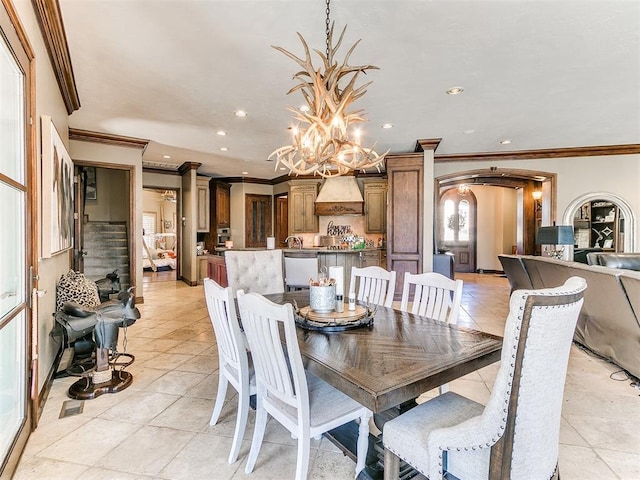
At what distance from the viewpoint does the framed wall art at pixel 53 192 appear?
2.51m

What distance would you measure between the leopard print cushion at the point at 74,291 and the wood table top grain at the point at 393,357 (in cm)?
269

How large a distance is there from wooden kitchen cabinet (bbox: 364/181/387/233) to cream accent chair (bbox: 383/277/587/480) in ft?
22.3

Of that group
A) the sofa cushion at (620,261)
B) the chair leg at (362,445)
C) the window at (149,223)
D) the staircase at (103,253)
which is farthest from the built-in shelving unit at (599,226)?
the window at (149,223)

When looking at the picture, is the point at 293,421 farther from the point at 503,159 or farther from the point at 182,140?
the point at 503,159

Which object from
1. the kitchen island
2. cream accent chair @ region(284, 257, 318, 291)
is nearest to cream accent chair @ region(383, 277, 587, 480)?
cream accent chair @ region(284, 257, 318, 291)

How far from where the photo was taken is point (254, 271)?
10.4 ft

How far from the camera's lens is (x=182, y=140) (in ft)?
17.7

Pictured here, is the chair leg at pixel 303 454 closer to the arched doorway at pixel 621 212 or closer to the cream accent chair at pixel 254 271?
the cream accent chair at pixel 254 271

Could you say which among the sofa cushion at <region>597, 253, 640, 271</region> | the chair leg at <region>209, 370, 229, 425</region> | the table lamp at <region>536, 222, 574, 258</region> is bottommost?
the chair leg at <region>209, 370, 229, 425</region>

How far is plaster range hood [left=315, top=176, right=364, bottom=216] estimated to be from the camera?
777 cm

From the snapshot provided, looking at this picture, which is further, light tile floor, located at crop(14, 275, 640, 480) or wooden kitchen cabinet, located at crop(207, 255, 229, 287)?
wooden kitchen cabinet, located at crop(207, 255, 229, 287)

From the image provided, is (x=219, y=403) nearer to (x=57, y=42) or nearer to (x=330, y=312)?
(x=330, y=312)

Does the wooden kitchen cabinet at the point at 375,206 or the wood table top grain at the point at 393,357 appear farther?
the wooden kitchen cabinet at the point at 375,206

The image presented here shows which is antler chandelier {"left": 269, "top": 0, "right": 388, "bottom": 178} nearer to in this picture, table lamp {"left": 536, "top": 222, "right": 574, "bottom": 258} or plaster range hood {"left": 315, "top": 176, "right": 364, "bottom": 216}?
table lamp {"left": 536, "top": 222, "right": 574, "bottom": 258}
